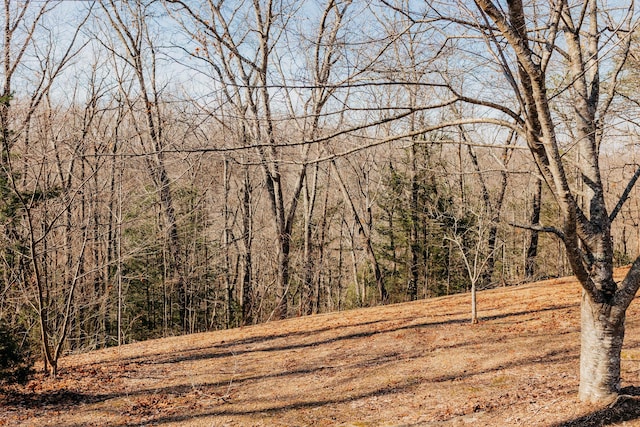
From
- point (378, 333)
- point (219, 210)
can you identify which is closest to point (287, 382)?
point (378, 333)

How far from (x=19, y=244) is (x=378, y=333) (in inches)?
246

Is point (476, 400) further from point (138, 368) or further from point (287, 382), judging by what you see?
point (138, 368)

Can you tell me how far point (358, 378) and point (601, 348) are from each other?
10.6ft

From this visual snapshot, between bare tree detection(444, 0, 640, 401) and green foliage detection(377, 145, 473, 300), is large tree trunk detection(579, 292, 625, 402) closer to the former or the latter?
bare tree detection(444, 0, 640, 401)

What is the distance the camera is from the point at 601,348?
3729 mm

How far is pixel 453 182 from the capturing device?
1652 centimetres

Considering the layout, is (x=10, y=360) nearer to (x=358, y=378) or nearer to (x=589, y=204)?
(x=358, y=378)

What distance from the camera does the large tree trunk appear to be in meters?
3.70

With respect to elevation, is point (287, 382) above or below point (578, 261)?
below

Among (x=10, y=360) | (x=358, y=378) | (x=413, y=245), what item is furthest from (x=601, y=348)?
(x=413, y=245)

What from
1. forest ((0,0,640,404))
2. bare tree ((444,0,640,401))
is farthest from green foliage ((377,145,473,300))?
bare tree ((444,0,640,401))

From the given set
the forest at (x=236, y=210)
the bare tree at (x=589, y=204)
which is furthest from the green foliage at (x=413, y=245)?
the bare tree at (x=589, y=204)

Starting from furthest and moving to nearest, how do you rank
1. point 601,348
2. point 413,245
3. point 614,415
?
point 413,245 → point 601,348 → point 614,415

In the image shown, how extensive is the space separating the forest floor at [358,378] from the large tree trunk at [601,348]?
15 centimetres
